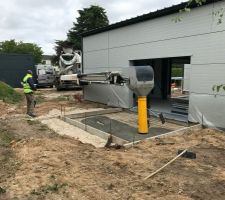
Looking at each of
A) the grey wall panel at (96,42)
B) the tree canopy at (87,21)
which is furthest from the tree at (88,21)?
the grey wall panel at (96,42)

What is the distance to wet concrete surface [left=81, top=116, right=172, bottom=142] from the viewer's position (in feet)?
29.1

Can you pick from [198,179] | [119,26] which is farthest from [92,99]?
[198,179]

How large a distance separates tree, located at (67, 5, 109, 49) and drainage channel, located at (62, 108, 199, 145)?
120 ft

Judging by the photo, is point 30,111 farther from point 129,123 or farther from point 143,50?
point 143,50

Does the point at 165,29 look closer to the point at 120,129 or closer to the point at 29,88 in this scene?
the point at 120,129

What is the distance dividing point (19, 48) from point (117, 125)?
55.6 metres

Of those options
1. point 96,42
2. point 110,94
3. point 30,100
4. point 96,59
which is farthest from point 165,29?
point 30,100

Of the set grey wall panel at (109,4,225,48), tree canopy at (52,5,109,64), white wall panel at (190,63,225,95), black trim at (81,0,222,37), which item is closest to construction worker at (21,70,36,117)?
grey wall panel at (109,4,225,48)

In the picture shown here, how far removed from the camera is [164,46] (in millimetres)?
11125

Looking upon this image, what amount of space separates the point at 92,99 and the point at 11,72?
565 inches

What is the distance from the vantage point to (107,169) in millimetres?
5789

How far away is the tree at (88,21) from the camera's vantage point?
Result: 47.8 m

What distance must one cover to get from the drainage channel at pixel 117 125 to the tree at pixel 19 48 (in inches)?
2004

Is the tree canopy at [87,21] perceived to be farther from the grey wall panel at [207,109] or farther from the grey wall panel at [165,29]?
the grey wall panel at [207,109]
